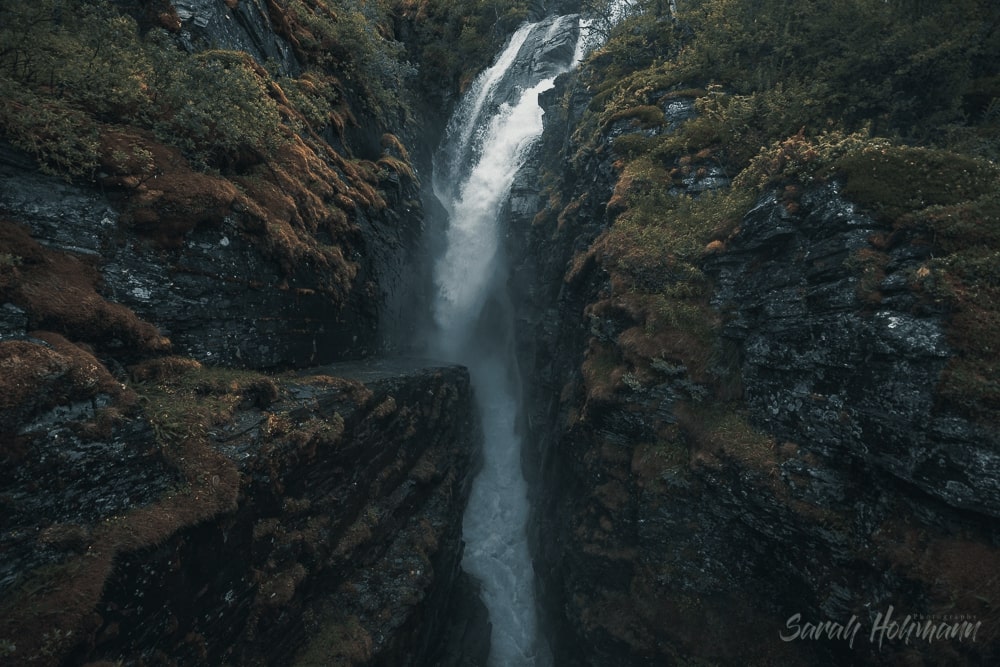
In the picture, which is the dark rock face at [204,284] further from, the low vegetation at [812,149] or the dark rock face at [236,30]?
the low vegetation at [812,149]

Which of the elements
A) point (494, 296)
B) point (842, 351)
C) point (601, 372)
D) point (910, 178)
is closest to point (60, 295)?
point (601, 372)

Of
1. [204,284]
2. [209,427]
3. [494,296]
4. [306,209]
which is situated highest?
[306,209]

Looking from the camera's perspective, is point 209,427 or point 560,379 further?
point 560,379

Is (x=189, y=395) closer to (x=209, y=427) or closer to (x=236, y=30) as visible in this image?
(x=209, y=427)

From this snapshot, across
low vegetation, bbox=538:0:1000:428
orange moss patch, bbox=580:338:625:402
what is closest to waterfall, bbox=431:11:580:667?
orange moss patch, bbox=580:338:625:402

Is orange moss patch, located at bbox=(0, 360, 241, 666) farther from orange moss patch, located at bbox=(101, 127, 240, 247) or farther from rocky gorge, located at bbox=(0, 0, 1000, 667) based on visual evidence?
orange moss patch, located at bbox=(101, 127, 240, 247)

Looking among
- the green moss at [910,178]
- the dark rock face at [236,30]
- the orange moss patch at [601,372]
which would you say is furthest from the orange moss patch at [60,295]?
the green moss at [910,178]

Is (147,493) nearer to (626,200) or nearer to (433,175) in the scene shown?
(626,200)
